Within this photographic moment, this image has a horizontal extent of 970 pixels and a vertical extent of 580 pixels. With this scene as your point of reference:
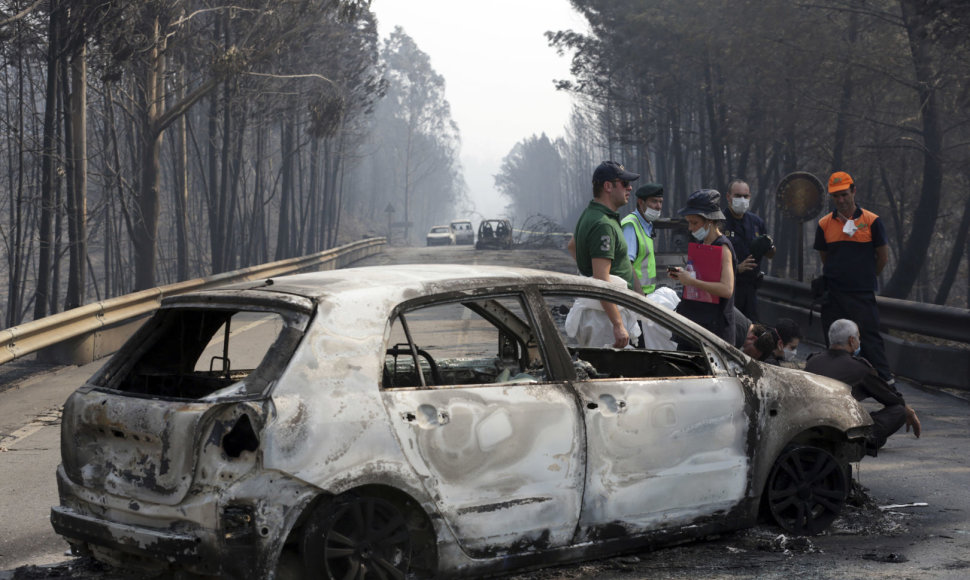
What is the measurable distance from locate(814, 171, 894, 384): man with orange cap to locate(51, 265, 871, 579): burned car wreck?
383cm

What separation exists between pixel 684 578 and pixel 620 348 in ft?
5.88

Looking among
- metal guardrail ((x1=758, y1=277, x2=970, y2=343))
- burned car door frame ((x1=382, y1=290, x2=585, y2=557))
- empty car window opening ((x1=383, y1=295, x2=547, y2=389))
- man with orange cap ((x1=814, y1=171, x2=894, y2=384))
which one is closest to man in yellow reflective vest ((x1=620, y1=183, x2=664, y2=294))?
man with orange cap ((x1=814, y1=171, x2=894, y2=384))

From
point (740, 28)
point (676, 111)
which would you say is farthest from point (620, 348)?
point (676, 111)

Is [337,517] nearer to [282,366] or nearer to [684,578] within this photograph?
[282,366]

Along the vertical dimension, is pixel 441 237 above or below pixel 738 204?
below

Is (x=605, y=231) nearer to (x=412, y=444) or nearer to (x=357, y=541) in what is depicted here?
(x=412, y=444)

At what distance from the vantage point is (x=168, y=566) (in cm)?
426

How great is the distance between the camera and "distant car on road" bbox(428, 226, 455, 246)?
7097 cm

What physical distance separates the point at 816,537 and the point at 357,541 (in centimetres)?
263

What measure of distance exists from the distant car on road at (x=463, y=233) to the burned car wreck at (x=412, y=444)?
66035 millimetres

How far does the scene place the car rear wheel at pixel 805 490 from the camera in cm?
580

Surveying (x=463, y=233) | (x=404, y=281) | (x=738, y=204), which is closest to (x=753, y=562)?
(x=404, y=281)

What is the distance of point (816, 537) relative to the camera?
19.3 feet

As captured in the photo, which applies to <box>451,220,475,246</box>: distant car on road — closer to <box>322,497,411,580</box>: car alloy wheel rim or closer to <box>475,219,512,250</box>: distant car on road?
<box>475,219,512,250</box>: distant car on road
